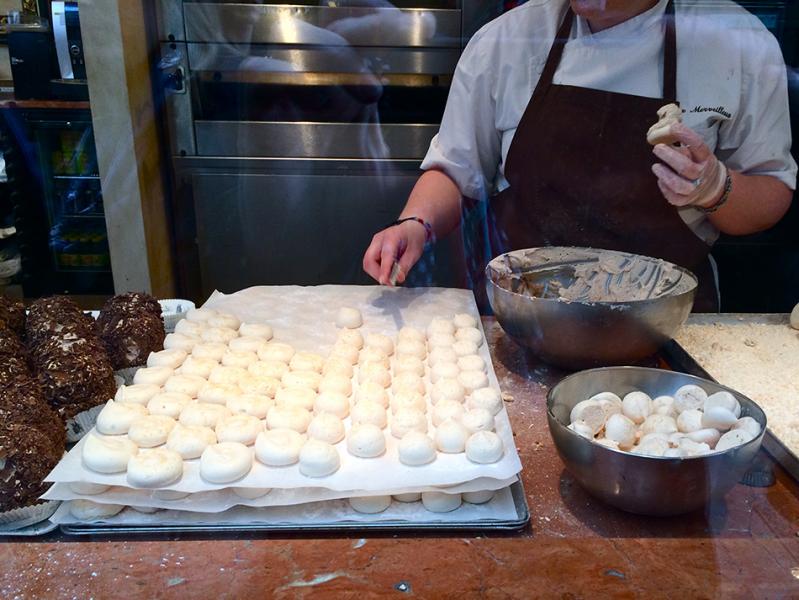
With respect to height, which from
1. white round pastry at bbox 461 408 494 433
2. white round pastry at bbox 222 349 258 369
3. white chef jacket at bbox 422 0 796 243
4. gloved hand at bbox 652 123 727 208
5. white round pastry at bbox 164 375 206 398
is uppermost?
white chef jacket at bbox 422 0 796 243

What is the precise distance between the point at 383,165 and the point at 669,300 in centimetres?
161

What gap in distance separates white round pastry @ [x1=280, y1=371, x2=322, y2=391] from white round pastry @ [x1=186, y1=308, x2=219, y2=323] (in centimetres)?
36

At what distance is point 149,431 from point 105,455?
0.35 feet

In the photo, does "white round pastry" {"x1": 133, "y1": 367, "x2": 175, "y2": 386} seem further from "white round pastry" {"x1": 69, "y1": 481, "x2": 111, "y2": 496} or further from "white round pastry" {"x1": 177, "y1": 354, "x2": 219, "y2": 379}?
"white round pastry" {"x1": 69, "y1": 481, "x2": 111, "y2": 496}

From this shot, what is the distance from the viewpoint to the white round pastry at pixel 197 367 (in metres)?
1.37

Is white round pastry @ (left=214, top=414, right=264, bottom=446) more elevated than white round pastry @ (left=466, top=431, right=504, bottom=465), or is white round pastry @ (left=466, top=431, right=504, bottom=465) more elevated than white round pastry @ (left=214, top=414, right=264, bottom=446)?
white round pastry @ (left=466, top=431, right=504, bottom=465)

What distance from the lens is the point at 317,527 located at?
96 centimetres

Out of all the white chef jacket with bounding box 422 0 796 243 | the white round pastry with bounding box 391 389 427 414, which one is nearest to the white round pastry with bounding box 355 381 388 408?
the white round pastry with bounding box 391 389 427 414

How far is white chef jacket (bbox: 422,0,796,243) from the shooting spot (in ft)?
5.62

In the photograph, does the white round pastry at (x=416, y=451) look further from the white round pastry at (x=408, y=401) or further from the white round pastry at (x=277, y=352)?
the white round pastry at (x=277, y=352)

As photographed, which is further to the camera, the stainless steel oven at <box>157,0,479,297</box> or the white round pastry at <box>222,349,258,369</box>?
the stainless steel oven at <box>157,0,479,297</box>

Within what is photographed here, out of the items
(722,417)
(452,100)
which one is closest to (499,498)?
(722,417)

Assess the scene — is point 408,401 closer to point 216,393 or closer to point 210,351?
point 216,393

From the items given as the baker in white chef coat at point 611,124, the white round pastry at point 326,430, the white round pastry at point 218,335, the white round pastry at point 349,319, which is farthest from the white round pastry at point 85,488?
the baker in white chef coat at point 611,124
